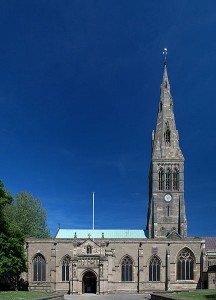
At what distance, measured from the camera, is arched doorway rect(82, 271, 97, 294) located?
233ft

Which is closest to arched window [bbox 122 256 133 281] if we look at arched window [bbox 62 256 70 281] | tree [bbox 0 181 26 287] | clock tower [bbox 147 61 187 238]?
arched window [bbox 62 256 70 281]

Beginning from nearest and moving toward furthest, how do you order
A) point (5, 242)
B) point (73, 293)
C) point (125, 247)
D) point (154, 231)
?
1. point (5, 242)
2. point (73, 293)
3. point (125, 247)
4. point (154, 231)

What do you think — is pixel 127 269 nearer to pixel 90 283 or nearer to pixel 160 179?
pixel 90 283

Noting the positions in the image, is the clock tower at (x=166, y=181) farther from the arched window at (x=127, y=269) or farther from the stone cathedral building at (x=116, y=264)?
the arched window at (x=127, y=269)

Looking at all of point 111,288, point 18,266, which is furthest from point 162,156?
point 18,266

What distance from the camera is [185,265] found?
→ 71.1 metres

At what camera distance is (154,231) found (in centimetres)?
8444

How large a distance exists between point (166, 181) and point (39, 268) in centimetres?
3165

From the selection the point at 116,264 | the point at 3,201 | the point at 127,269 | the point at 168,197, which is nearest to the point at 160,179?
the point at 168,197

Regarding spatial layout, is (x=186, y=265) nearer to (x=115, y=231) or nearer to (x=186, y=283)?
(x=186, y=283)

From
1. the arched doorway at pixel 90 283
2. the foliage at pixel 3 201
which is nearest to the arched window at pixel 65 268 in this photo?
the arched doorway at pixel 90 283

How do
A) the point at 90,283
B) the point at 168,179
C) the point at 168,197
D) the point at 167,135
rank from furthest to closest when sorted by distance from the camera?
the point at 167,135 < the point at 168,179 < the point at 168,197 < the point at 90,283

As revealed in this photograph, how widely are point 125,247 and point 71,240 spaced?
918 cm

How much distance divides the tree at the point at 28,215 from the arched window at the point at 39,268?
8318 millimetres
